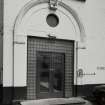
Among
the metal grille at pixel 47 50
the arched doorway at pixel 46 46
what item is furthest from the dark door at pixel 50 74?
the metal grille at pixel 47 50

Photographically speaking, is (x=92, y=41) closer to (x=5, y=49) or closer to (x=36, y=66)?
(x=36, y=66)

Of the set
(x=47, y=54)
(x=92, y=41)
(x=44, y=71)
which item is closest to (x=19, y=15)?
(x=47, y=54)

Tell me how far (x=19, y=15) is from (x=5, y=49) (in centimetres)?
148

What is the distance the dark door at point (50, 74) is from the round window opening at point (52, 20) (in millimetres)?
1299

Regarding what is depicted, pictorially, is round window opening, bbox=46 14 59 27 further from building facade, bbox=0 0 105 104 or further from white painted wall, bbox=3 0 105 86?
white painted wall, bbox=3 0 105 86

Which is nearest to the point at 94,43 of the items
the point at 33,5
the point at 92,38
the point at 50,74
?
the point at 92,38

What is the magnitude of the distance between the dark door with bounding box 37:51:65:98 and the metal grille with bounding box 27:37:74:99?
18cm

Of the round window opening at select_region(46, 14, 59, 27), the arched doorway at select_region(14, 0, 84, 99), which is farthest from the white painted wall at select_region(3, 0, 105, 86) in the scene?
the round window opening at select_region(46, 14, 59, 27)

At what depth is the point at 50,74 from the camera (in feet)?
24.1

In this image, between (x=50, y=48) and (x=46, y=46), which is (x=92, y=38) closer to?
(x=50, y=48)

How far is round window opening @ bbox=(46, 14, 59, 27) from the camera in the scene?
24.1 ft

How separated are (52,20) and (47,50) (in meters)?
1.37

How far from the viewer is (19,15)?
668cm

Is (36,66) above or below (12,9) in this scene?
below
